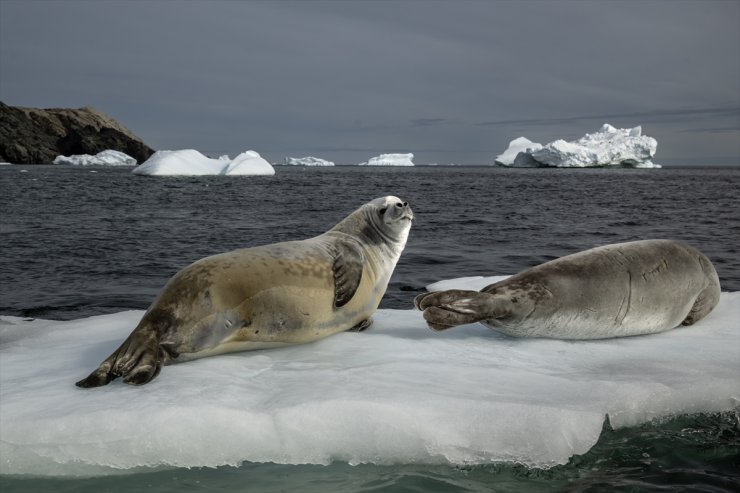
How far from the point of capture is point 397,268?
8.97 m

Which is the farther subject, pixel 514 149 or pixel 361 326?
pixel 514 149

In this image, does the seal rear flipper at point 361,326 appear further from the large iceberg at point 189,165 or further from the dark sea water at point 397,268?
the large iceberg at point 189,165

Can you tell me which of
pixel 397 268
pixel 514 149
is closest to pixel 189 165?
pixel 397 268

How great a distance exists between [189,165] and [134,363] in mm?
42027

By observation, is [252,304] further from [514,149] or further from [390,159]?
[390,159]

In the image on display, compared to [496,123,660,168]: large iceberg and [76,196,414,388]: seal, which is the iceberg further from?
[76,196,414,388]: seal

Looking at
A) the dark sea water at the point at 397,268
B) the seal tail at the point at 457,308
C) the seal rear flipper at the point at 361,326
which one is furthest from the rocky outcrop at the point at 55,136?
the seal tail at the point at 457,308

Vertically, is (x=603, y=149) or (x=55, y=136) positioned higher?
(x=55, y=136)

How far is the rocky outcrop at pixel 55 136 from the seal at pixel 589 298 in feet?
297

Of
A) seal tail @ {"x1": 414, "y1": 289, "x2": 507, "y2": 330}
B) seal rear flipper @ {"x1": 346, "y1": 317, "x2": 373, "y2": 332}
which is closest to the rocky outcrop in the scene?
seal rear flipper @ {"x1": 346, "y1": 317, "x2": 373, "y2": 332}

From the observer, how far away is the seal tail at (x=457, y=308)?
3766mm

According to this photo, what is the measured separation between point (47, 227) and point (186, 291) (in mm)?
11566

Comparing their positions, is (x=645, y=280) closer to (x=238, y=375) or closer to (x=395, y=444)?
(x=395, y=444)

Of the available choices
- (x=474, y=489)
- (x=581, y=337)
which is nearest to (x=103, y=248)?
(x=581, y=337)
